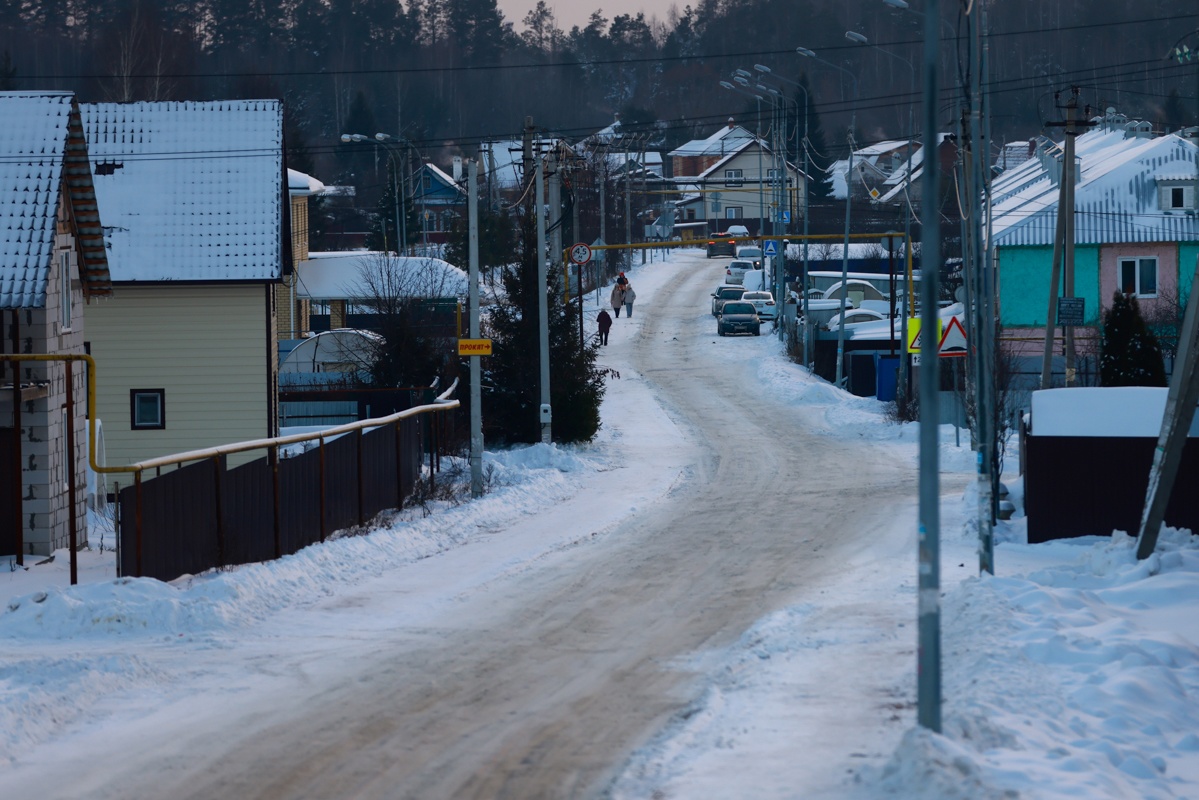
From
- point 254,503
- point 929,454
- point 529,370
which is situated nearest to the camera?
point 929,454

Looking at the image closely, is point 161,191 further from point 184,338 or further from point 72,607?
point 72,607

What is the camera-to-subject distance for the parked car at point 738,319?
174 ft

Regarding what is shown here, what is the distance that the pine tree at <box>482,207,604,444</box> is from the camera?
2781 cm

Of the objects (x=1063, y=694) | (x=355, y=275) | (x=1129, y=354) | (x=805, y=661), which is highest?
(x=355, y=275)

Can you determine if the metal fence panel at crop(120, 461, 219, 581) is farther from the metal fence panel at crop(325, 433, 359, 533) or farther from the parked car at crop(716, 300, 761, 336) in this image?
the parked car at crop(716, 300, 761, 336)

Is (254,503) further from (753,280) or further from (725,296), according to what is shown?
(753,280)

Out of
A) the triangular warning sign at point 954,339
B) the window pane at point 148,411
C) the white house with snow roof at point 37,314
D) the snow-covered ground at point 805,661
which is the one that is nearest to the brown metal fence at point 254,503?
the snow-covered ground at point 805,661

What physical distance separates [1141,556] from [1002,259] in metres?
32.5

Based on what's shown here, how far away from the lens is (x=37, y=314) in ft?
60.9

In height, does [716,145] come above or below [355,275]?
above

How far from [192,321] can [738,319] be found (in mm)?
29925

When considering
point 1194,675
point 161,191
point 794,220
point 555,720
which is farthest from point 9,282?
point 794,220

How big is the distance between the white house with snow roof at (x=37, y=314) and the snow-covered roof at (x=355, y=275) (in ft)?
78.5

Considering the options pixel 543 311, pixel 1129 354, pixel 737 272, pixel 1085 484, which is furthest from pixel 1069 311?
pixel 737 272
